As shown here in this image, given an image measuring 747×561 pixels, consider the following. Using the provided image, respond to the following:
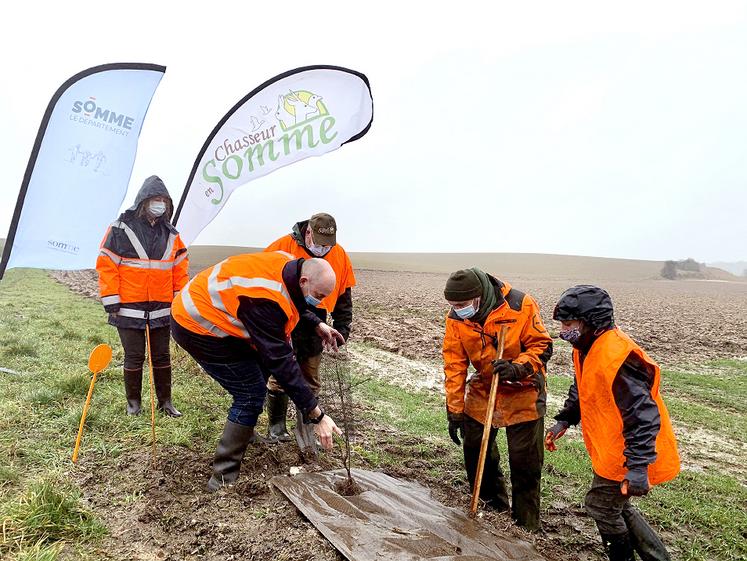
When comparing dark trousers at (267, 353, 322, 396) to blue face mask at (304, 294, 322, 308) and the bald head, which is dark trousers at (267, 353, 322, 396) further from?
the bald head

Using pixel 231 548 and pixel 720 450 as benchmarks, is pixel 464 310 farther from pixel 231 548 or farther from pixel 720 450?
pixel 720 450

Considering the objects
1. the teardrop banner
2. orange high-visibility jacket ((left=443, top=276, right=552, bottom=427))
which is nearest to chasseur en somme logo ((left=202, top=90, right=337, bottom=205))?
the teardrop banner

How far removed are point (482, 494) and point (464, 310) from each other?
1.52m

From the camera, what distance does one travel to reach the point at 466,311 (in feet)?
11.6

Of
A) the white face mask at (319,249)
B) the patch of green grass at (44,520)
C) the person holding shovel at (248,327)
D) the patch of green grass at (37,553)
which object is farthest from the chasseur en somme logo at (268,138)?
the patch of green grass at (37,553)

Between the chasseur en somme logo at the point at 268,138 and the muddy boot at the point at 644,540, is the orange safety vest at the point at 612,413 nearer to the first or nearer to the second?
the muddy boot at the point at 644,540

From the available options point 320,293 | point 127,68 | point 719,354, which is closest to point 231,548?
point 320,293

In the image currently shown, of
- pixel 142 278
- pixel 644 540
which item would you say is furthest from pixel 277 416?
pixel 644 540

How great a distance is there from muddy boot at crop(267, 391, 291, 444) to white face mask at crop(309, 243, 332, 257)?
1.38 meters

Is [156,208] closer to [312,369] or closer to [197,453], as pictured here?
[312,369]

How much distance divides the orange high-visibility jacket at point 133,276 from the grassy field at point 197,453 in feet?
3.19

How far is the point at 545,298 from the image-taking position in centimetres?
2605

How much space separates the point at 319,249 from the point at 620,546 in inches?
113

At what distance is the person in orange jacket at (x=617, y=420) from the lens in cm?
281
